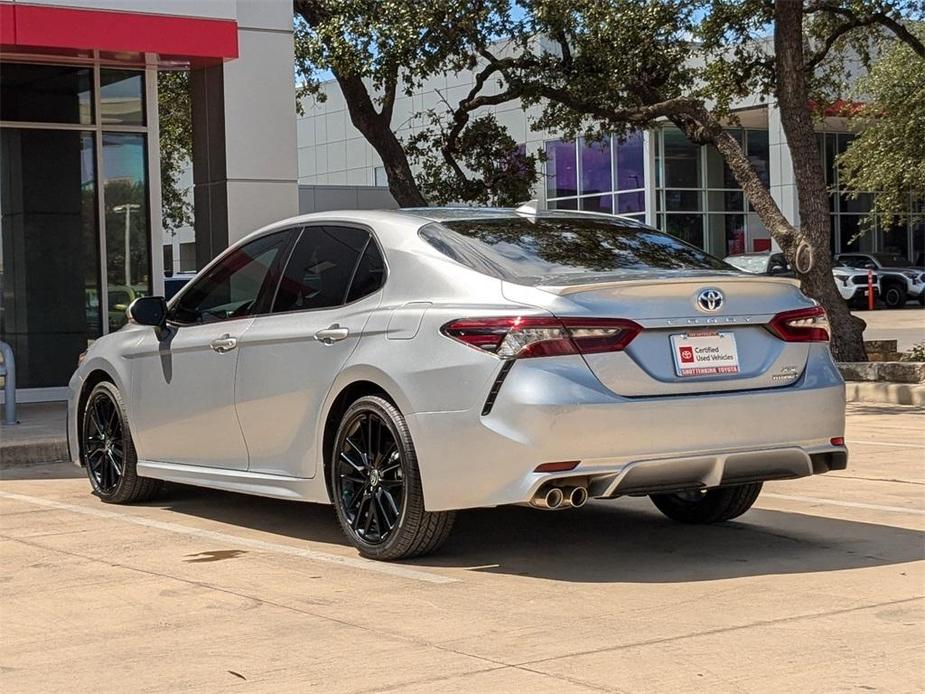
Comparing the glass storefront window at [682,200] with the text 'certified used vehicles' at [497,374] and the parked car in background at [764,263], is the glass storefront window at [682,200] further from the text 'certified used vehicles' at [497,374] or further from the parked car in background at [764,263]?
the text 'certified used vehicles' at [497,374]

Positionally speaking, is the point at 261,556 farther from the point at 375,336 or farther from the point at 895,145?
the point at 895,145

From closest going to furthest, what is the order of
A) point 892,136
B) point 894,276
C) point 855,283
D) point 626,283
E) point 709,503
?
point 626,283
point 709,503
point 892,136
point 894,276
point 855,283

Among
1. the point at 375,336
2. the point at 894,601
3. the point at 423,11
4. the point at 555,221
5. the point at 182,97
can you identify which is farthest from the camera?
the point at 182,97

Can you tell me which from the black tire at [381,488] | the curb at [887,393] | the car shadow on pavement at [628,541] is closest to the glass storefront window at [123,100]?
the curb at [887,393]

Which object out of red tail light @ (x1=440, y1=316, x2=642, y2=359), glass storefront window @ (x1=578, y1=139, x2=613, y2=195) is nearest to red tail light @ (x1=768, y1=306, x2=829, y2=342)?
red tail light @ (x1=440, y1=316, x2=642, y2=359)

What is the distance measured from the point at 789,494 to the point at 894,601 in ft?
10.1

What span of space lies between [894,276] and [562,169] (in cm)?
1241

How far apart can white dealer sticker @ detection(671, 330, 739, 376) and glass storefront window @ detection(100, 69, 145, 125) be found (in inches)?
426

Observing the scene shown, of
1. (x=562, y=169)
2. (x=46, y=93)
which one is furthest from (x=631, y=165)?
(x=46, y=93)

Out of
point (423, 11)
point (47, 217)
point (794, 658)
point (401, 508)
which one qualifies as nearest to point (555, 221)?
point (401, 508)

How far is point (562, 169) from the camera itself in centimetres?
4994

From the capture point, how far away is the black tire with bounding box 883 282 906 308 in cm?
4234

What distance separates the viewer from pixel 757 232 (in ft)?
161

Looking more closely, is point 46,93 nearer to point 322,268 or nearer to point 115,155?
point 115,155
